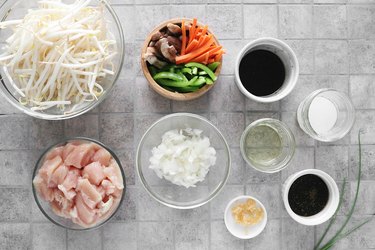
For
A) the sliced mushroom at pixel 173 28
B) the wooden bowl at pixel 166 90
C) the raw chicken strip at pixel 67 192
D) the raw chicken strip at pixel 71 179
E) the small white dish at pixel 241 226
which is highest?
the sliced mushroom at pixel 173 28

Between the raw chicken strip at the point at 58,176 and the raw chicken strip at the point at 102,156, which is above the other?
the raw chicken strip at the point at 102,156

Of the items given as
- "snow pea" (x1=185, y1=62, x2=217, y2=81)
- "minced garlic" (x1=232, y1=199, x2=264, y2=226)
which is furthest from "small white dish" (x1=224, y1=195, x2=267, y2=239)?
"snow pea" (x1=185, y1=62, x2=217, y2=81)

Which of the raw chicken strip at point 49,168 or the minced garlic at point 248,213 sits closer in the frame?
the raw chicken strip at point 49,168

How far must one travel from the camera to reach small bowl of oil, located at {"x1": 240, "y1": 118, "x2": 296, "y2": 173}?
148cm

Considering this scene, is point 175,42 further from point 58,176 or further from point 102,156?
point 58,176

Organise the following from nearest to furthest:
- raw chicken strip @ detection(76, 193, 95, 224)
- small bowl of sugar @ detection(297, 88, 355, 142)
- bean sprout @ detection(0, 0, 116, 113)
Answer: bean sprout @ detection(0, 0, 116, 113), raw chicken strip @ detection(76, 193, 95, 224), small bowl of sugar @ detection(297, 88, 355, 142)

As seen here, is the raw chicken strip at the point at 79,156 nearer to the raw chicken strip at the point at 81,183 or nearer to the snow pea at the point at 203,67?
the raw chicken strip at the point at 81,183

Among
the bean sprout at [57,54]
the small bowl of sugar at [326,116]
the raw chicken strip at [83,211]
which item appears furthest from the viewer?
the small bowl of sugar at [326,116]

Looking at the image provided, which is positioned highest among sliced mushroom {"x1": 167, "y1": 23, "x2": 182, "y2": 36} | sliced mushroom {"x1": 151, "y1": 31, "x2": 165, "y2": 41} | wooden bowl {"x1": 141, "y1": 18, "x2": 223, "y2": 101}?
sliced mushroom {"x1": 167, "y1": 23, "x2": 182, "y2": 36}

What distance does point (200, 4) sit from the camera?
1.51 meters

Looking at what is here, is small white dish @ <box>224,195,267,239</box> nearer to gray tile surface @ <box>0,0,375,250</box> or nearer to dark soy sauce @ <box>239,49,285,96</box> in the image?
gray tile surface @ <box>0,0,375,250</box>

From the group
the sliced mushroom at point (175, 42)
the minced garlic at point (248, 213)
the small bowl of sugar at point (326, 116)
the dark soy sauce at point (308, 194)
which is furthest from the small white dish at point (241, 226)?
the sliced mushroom at point (175, 42)

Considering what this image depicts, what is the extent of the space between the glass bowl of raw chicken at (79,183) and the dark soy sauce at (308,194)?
0.57 m

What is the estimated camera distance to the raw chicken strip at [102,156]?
1.42 metres
